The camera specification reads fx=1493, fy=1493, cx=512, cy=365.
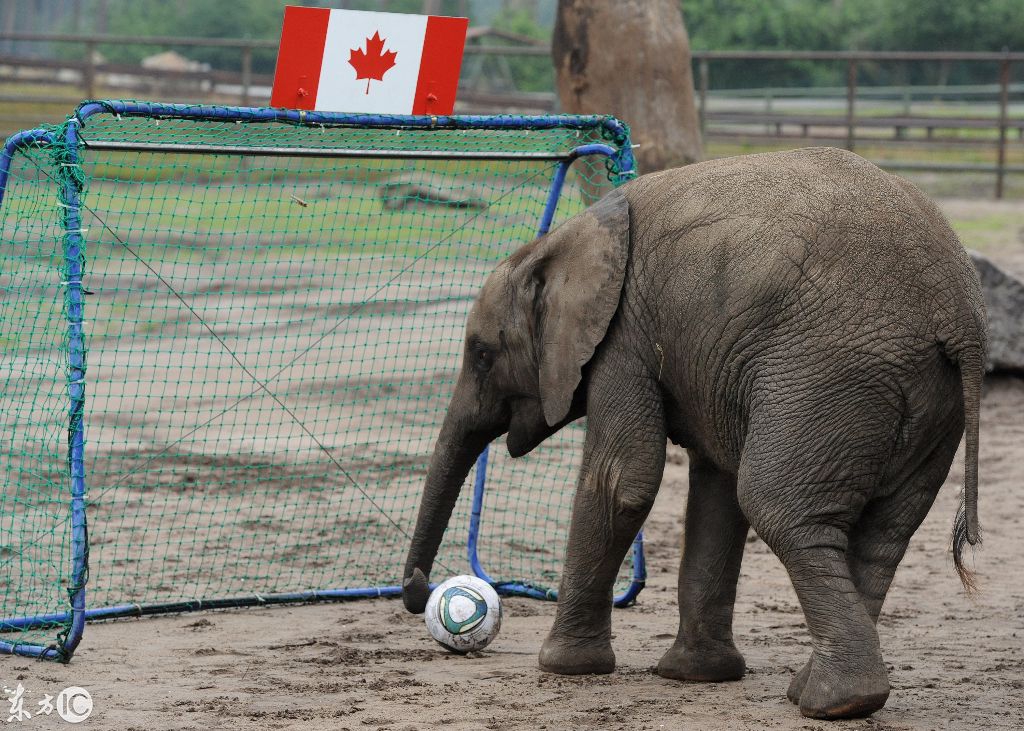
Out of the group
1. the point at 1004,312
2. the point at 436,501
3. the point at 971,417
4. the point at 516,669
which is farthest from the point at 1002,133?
the point at 971,417

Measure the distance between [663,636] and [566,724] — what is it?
1.62 metres

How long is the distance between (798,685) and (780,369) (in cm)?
113

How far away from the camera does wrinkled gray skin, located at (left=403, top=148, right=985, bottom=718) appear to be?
485 centimetres

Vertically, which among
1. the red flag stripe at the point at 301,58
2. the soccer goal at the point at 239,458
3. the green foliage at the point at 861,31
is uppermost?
the green foliage at the point at 861,31

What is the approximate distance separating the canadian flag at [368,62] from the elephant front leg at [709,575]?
216 cm

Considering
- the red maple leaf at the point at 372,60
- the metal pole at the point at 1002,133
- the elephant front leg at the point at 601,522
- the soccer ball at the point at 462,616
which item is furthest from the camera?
the metal pole at the point at 1002,133

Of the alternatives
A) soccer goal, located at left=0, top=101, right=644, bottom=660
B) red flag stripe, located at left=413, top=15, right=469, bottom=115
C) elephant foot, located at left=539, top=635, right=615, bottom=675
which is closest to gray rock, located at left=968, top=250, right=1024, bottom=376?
soccer goal, located at left=0, top=101, right=644, bottom=660

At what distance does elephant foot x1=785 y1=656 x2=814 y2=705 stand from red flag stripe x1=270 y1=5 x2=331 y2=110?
10.6 feet

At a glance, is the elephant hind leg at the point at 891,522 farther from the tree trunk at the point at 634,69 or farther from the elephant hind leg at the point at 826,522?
the tree trunk at the point at 634,69

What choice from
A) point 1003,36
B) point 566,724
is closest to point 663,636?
point 566,724

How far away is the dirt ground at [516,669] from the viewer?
16.8 feet

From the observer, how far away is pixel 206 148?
6539mm

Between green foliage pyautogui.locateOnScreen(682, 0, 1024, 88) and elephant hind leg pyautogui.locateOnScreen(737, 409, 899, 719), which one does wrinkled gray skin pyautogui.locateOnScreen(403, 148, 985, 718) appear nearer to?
elephant hind leg pyautogui.locateOnScreen(737, 409, 899, 719)

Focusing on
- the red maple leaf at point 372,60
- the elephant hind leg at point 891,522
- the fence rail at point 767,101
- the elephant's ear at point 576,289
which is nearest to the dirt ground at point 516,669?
the elephant hind leg at point 891,522
